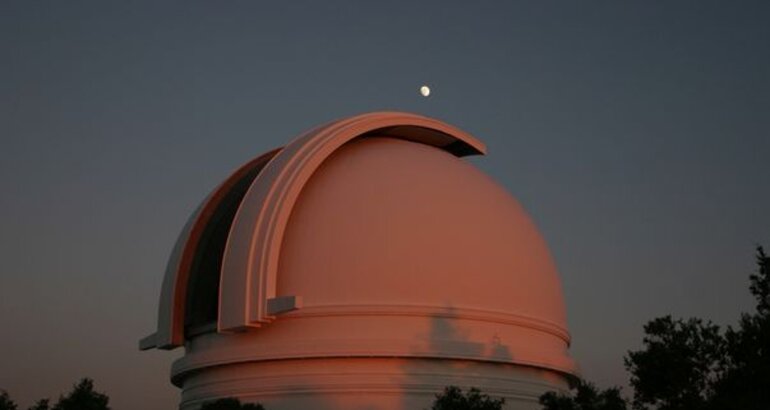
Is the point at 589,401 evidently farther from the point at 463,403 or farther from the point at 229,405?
the point at 229,405

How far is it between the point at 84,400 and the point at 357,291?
7622 mm

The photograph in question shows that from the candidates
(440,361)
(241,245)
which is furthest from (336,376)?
(241,245)

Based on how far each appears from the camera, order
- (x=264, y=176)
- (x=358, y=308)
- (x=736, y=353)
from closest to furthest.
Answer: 1. (x=736, y=353)
2. (x=358, y=308)
3. (x=264, y=176)

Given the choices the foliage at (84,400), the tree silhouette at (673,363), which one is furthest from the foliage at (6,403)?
the tree silhouette at (673,363)

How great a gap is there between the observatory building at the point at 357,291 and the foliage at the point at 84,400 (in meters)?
2.35

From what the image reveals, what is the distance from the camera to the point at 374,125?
2766cm

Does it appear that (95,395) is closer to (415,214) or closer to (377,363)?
(377,363)

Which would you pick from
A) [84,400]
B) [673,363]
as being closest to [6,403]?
[84,400]

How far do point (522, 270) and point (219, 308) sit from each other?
828cm

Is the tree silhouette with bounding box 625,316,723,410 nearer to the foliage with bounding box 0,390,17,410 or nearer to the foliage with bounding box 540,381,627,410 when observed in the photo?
the foliage with bounding box 540,381,627,410

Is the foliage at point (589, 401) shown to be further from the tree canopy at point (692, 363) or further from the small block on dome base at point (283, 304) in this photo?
the small block on dome base at point (283, 304)

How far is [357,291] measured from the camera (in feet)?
78.7

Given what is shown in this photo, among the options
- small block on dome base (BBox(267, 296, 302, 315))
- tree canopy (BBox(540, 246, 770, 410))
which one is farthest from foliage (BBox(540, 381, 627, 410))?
small block on dome base (BBox(267, 296, 302, 315))

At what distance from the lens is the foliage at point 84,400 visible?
24609mm
